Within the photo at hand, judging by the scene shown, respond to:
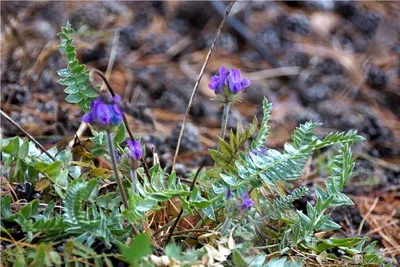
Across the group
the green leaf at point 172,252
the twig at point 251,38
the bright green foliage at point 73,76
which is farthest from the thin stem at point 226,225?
the twig at point 251,38

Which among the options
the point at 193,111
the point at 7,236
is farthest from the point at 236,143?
the point at 193,111

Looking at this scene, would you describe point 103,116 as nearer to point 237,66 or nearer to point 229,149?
point 229,149

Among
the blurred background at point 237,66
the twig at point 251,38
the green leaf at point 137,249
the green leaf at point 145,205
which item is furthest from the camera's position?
the twig at point 251,38

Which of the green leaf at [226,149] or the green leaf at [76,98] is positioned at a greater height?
the green leaf at [76,98]

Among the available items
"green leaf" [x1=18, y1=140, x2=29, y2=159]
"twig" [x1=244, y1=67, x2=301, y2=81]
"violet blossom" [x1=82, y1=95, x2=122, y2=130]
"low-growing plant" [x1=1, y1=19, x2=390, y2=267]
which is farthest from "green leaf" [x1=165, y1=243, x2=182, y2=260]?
"twig" [x1=244, y1=67, x2=301, y2=81]

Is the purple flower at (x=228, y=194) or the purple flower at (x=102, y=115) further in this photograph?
the purple flower at (x=228, y=194)

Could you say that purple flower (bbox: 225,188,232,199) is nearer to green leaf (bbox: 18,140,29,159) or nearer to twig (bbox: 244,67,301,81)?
green leaf (bbox: 18,140,29,159)

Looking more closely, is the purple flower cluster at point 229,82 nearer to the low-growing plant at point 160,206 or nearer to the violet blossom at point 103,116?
the low-growing plant at point 160,206

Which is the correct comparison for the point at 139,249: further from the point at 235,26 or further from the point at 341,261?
the point at 235,26
